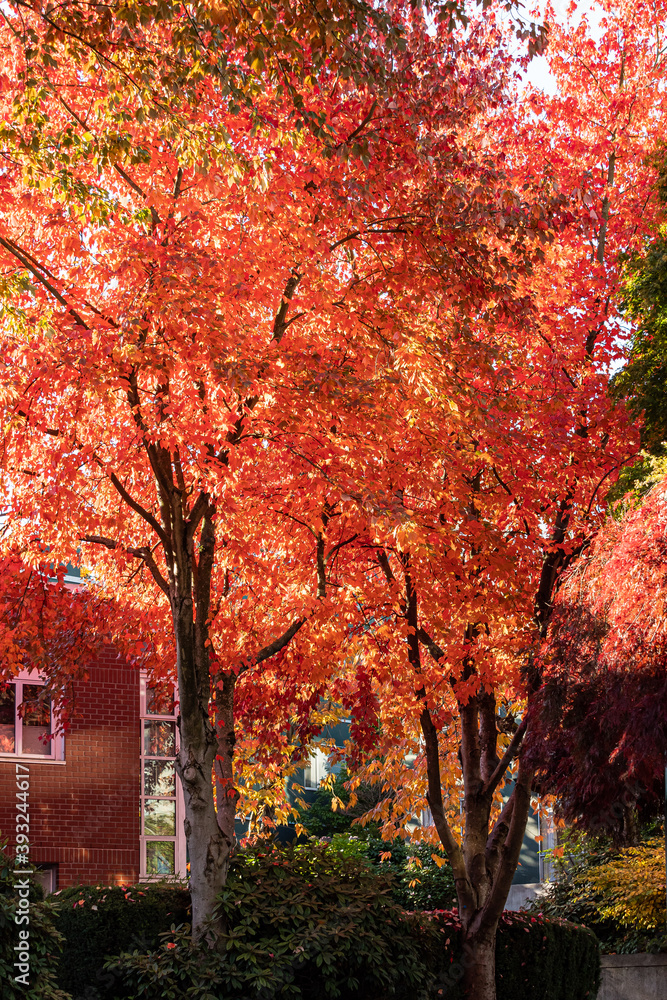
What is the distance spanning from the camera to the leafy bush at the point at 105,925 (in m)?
11.6

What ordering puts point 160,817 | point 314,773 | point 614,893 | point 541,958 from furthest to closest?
point 314,773
point 160,817
point 614,893
point 541,958

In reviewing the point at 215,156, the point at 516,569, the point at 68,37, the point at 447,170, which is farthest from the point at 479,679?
the point at 68,37

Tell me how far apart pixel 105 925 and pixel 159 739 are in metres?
7.91

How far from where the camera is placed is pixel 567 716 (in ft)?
36.0

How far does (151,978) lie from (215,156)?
7710 mm

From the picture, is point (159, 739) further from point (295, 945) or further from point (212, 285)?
point (212, 285)

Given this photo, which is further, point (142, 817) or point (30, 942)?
point (142, 817)

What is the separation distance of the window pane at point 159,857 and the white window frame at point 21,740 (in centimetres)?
282

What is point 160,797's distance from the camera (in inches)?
779

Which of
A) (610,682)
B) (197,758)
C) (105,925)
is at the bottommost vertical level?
(105,925)

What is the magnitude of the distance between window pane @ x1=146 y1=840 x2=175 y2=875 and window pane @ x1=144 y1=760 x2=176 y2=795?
3.09 feet

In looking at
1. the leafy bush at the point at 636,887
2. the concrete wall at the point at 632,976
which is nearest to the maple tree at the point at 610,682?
the leafy bush at the point at 636,887

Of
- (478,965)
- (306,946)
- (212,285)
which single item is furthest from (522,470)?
(478,965)

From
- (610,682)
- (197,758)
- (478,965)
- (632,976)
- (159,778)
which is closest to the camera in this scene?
(610,682)
